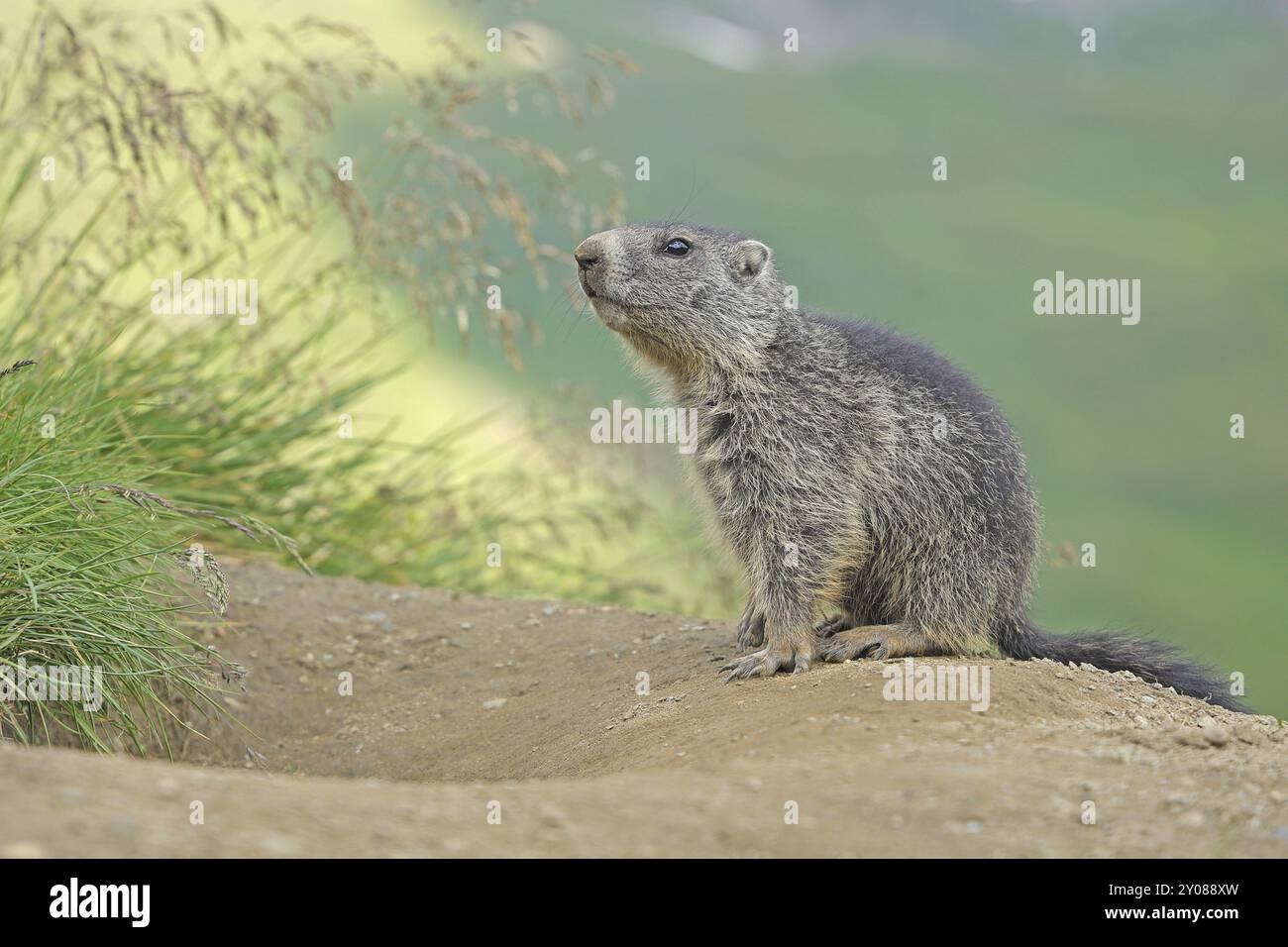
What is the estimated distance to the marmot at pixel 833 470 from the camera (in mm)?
5508

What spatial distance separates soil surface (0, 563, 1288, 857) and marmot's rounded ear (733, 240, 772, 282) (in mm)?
1683

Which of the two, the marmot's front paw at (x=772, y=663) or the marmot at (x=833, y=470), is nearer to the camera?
the marmot's front paw at (x=772, y=663)

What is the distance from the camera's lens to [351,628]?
21.9 feet

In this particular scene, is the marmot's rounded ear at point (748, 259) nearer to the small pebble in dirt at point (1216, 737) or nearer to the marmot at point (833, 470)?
the marmot at point (833, 470)

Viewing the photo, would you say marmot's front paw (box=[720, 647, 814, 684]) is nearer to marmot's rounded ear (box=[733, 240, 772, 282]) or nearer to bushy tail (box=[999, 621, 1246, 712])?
bushy tail (box=[999, 621, 1246, 712])

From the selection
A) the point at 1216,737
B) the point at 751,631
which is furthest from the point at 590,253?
the point at 1216,737

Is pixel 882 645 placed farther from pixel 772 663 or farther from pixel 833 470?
pixel 833 470

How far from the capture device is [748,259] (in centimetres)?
589

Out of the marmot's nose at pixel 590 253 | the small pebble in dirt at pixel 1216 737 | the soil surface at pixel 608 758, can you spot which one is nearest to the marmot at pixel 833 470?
the marmot's nose at pixel 590 253

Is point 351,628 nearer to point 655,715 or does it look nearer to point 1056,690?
point 655,715

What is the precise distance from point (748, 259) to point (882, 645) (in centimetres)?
176

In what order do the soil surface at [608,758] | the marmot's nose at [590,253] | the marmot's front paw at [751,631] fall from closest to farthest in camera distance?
1. the soil surface at [608,758]
2. the marmot's nose at [590,253]
3. the marmot's front paw at [751,631]

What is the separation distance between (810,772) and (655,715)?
1.50 metres
